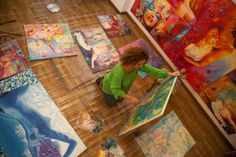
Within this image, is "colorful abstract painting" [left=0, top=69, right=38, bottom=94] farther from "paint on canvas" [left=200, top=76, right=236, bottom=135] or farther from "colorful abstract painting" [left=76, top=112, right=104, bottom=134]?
"paint on canvas" [left=200, top=76, right=236, bottom=135]

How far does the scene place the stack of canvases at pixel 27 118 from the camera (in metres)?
1.57

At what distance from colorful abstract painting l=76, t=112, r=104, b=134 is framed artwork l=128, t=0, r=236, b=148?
1083 mm

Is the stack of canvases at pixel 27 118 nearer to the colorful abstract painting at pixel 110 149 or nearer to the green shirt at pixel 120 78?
the colorful abstract painting at pixel 110 149

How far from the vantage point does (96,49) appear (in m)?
2.33

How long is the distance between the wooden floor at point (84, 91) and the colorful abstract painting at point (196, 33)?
292 mm

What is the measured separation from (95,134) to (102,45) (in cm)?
100

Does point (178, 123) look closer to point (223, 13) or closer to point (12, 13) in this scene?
point (223, 13)

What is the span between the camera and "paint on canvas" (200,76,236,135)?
2031 mm

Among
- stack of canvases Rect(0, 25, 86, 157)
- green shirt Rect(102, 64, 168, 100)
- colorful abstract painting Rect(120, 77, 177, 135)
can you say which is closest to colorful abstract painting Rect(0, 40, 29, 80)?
stack of canvases Rect(0, 25, 86, 157)

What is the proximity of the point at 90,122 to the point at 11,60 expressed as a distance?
878mm

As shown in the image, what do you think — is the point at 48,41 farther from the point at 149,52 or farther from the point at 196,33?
the point at 196,33

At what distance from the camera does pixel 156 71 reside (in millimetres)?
1729

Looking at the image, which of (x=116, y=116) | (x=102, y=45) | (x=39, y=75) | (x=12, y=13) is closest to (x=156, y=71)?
(x=116, y=116)

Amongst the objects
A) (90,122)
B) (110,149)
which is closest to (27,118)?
(90,122)
